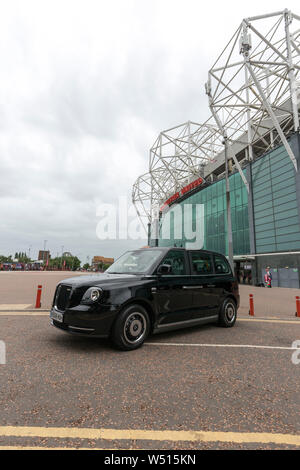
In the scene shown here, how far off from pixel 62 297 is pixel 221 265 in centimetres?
384

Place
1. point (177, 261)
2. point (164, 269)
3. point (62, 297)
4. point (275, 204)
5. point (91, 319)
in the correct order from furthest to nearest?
1. point (275, 204)
2. point (177, 261)
3. point (164, 269)
4. point (62, 297)
5. point (91, 319)

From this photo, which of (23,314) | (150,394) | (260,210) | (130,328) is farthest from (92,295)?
(260,210)

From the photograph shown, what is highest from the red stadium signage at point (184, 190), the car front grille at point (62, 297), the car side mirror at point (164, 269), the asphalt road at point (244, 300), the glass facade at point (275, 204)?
the red stadium signage at point (184, 190)

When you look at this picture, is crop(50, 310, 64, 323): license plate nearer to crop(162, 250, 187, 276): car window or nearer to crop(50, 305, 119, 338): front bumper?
crop(50, 305, 119, 338): front bumper

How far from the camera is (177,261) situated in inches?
193

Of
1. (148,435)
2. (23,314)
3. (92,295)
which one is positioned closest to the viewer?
(148,435)

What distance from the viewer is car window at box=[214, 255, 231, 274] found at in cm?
575

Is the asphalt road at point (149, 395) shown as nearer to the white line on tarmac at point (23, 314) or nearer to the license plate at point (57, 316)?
the license plate at point (57, 316)

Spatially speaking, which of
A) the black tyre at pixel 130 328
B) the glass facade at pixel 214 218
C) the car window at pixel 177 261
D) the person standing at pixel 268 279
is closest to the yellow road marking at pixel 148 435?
the black tyre at pixel 130 328

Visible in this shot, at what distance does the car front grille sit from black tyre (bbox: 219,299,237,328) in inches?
142

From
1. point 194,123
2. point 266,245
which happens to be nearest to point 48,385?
point 266,245

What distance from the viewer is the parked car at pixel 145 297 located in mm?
3674

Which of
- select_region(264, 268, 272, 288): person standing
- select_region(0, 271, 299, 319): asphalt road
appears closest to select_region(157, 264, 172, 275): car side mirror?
select_region(0, 271, 299, 319): asphalt road

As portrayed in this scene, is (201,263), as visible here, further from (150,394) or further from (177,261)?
(150,394)
